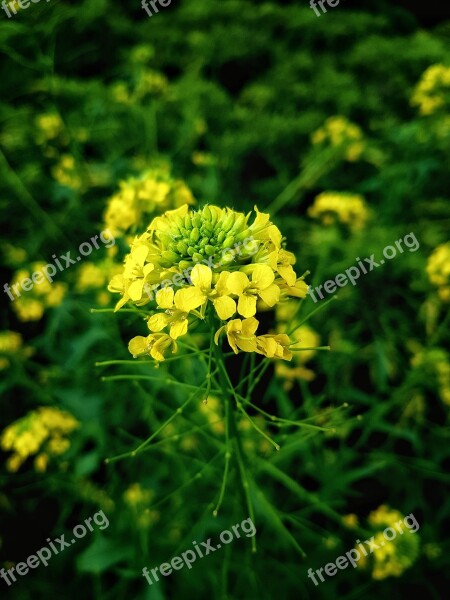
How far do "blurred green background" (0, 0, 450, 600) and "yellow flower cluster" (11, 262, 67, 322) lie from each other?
0.05ft

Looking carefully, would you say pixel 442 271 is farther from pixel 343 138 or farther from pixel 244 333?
pixel 244 333

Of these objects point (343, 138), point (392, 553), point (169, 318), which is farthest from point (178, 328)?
point (343, 138)

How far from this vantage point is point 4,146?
3.34m

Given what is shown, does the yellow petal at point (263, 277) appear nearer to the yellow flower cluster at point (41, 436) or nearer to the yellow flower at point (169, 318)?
the yellow flower at point (169, 318)

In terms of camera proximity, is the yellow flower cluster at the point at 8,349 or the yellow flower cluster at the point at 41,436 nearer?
the yellow flower cluster at the point at 41,436

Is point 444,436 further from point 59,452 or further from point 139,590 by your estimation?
point 59,452

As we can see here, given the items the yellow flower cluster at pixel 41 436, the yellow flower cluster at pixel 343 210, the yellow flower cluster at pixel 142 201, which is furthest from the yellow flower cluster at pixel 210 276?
the yellow flower cluster at pixel 343 210

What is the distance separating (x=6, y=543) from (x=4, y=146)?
8.05 feet

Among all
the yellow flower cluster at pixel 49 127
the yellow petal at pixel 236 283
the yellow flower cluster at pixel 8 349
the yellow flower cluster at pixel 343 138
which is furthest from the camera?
the yellow flower cluster at pixel 343 138

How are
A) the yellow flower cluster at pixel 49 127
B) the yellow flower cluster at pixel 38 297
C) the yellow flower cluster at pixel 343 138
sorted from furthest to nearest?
1. the yellow flower cluster at pixel 343 138
2. the yellow flower cluster at pixel 49 127
3. the yellow flower cluster at pixel 38 297

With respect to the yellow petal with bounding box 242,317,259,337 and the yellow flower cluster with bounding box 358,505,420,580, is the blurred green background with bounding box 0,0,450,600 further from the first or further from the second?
the yellow petal with bounding box 242,317,259,337

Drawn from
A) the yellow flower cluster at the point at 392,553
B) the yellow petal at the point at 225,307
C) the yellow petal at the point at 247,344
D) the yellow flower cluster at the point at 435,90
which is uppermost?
the yellow flower cluster at the point at 435,90

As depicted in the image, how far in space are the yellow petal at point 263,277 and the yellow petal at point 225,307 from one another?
0.09 meters

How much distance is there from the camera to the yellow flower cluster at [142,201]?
6.75ft
